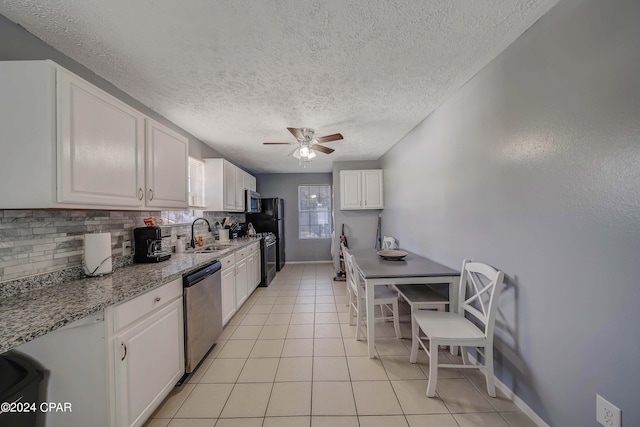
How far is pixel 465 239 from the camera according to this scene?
6.77ft

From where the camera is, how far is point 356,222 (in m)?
4.90

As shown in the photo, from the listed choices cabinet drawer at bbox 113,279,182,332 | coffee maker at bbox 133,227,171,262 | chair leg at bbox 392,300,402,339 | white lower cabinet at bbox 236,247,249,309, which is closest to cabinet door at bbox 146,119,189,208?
coffee maker at bbox 133,227,171,262

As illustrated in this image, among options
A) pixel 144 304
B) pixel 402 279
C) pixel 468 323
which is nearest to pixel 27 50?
pixel 144 304

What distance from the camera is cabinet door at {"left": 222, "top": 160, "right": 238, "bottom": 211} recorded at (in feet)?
11.7

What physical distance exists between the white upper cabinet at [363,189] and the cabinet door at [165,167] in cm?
293

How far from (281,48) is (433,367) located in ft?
8.07

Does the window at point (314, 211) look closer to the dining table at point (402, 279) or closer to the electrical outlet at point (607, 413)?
the dining table at point (402, 279)

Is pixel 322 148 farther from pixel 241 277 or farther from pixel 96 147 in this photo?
pixel 96 147

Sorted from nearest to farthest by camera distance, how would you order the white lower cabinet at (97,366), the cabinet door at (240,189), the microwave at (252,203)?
the white lower cabinet at (97,366) → the cabinet door at (240,189) → the microwave at (252,203)

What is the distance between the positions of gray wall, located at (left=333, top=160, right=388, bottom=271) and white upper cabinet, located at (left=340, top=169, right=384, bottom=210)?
1.12ft

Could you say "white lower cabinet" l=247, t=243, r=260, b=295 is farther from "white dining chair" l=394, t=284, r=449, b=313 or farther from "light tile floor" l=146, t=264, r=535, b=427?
"white dining chair" l=394, t=284, r=449, b=313

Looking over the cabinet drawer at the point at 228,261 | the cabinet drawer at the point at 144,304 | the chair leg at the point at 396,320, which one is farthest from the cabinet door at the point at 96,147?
the chair leg at the point at 396,320

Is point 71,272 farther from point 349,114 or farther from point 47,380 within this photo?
point 349,114

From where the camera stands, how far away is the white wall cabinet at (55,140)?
1172 millimetres
